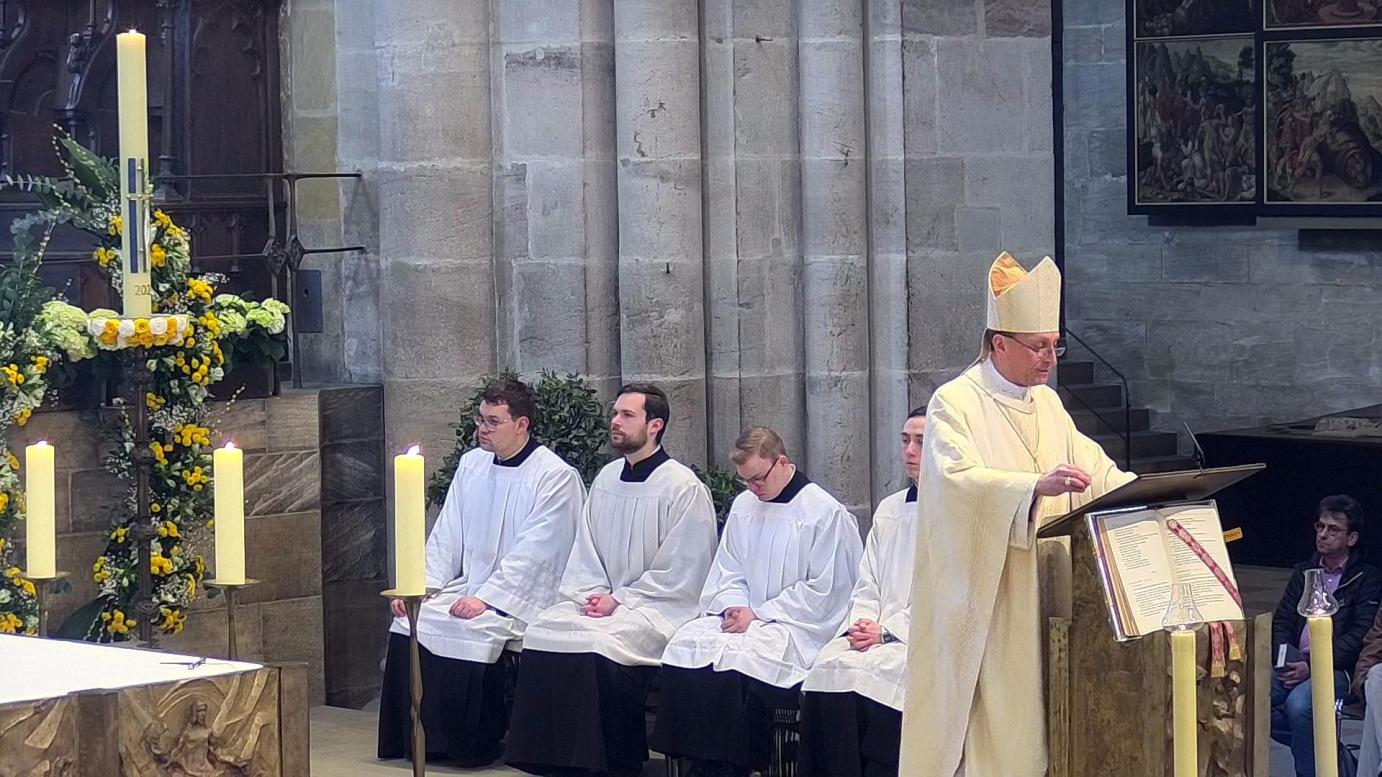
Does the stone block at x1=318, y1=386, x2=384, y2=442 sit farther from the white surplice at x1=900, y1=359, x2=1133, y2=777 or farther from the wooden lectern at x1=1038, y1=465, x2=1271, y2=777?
the wooden lectern at x1=1038, y1=465, x2=1271, y2=777

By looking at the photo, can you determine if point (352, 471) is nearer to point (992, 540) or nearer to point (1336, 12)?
point (992, 540)

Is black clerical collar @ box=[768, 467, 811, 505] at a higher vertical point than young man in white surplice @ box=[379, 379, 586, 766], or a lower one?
higher

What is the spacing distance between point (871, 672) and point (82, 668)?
3.08 meters

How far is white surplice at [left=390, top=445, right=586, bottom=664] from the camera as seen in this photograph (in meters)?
7.64

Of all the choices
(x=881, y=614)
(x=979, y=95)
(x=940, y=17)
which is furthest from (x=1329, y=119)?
(x=881, y=614)

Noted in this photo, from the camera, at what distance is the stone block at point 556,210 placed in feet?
27.7

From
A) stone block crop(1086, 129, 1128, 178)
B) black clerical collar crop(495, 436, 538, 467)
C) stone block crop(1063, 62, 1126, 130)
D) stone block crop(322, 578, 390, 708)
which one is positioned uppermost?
stone block crop(1063, 62, 1126, 130)

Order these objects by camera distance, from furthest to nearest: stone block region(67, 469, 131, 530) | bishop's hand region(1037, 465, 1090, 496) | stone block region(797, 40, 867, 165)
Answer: stone block region(797, 40, 867, 165) → stone block region(67, 469, 131, 530) → bishop's hand region(1037, 465, 1090, 496)

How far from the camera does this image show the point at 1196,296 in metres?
12.9

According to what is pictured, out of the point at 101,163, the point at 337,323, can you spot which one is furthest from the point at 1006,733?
the point at 337,323

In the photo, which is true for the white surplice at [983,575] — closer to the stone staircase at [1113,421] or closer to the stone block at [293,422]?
the stone block at [293,422]

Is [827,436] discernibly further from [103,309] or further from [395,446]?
[103,309]

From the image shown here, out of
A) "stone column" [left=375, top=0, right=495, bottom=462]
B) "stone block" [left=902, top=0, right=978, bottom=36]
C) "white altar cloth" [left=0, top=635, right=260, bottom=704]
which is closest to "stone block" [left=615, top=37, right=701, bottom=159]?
"stone column" [left=375, top=0, right=495, bottom=462]

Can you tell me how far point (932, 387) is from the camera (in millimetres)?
8469
